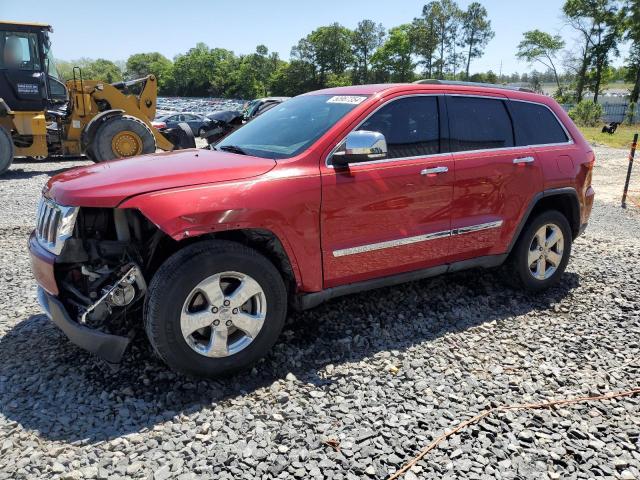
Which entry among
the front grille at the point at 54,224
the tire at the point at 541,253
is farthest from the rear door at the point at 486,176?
the front grille at the point at 54,224

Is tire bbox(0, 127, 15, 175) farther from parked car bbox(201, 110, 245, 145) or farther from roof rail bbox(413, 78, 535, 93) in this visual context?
roof rail bbox(413, 78, 535, 93)

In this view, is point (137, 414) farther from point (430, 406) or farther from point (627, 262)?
point (627, 262)

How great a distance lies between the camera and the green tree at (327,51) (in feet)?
324

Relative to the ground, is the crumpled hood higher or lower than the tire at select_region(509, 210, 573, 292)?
higher

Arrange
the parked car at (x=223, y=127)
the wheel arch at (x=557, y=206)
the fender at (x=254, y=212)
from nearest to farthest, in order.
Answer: the fender at (x=254, y=212) → the wheel arch at (x=557, y=206) → the parked car at (x=223, y=127)

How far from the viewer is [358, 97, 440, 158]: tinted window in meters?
3.83

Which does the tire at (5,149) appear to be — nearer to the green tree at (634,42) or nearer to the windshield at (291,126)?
the windshield at (291,126)

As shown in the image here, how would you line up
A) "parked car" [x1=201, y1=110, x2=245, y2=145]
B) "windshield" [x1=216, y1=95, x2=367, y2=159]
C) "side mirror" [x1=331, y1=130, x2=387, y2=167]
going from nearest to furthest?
"side mirror" [x1=331, y1=130, x2=387, y2=167]
"windshield" [x1=216, y1=95, x2=367, y2=159]
"parked car" [x1=201, y1=110, x2=245, y2=145]

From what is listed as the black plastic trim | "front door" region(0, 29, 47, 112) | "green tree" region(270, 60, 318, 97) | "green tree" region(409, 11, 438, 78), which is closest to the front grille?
the black plastic trim

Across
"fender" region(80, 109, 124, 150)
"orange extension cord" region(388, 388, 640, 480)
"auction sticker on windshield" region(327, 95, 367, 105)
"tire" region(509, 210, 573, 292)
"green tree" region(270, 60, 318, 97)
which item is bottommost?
"orange extension cord" region(388, 388, 640, 480)

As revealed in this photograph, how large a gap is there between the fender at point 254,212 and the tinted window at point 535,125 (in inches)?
90.6

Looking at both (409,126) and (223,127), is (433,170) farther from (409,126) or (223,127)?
(223,127)

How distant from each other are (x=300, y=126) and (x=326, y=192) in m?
0.77

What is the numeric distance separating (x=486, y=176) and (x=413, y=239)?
910mm
